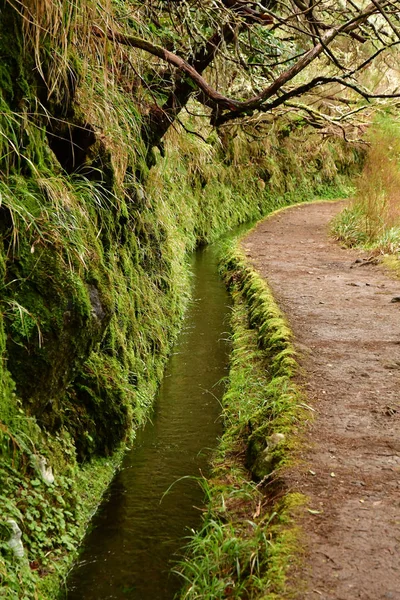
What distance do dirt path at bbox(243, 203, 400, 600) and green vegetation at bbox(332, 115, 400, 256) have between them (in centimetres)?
244

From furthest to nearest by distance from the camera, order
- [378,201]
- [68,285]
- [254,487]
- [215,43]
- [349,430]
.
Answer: [378,201], [215,43], [349,430], [254,487], [68,285]

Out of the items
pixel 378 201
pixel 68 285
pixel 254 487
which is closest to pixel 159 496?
pixel 254 487

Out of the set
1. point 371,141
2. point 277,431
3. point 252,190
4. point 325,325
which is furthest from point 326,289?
point 252,190

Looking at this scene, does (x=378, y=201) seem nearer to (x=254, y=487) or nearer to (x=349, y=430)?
(x=349, y=430)

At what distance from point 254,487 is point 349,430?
2.70 feet

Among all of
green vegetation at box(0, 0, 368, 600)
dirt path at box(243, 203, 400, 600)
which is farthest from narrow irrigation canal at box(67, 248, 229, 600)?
dirt path at box(243, 203, 400, 600)

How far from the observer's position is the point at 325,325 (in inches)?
262

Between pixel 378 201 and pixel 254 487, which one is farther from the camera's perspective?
pixel 378 201

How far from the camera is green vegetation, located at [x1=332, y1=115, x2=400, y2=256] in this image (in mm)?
11805

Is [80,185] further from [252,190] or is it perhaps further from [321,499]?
[252,190]

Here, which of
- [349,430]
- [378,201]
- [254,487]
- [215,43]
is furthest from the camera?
[378,201]

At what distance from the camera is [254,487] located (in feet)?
12.2

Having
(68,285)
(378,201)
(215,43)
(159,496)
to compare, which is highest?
(215,43)

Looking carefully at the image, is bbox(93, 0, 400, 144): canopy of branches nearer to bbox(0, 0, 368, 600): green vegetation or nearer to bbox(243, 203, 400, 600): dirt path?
bbox(0, 0, 368, 600): green vegetation
